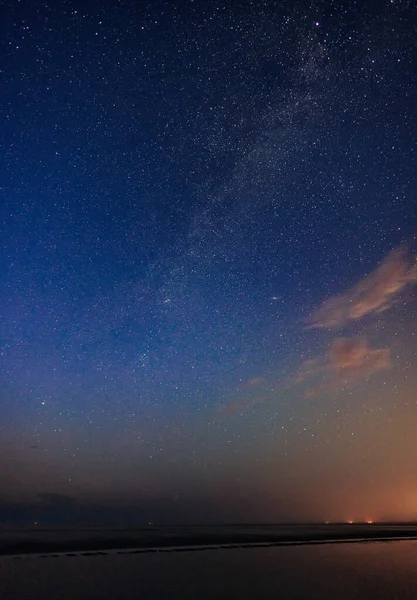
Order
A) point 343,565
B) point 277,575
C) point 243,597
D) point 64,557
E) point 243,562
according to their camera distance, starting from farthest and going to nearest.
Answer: point 64,557 < point 243,562 < point 343,565 < point 277,575 < point 243,597

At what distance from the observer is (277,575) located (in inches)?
506

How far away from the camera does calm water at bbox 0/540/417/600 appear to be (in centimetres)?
980

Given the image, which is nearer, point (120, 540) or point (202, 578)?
point (202, 578)

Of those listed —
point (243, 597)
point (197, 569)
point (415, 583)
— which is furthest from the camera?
point (197, 569)

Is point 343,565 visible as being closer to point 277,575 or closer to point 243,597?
point 277,575

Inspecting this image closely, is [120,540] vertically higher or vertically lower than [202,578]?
lower

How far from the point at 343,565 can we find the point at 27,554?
16.4 m

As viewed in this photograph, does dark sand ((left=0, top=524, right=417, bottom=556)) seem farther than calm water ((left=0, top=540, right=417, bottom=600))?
Yes

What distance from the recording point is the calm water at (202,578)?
32.1ft

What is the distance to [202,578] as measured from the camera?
12195mm

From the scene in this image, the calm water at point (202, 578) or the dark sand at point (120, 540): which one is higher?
the calm water at point (202, 578)

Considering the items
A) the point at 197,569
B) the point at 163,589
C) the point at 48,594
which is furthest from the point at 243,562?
the point at 48,594

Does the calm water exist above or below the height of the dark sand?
above

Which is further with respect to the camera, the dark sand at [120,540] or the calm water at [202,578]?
the dark sand at [120,540]
